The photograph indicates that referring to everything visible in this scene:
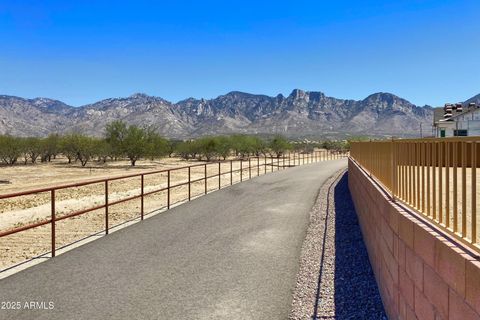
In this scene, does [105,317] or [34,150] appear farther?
[34,150]

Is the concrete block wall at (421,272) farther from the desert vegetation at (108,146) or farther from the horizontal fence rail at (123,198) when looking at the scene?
the desert vegetation at (108,146)

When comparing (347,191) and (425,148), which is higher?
(425,148)

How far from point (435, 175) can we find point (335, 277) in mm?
3438

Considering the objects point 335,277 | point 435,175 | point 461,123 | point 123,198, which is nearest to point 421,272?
point 435,175

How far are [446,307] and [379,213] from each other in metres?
3.66

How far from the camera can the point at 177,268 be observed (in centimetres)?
Answer: 779

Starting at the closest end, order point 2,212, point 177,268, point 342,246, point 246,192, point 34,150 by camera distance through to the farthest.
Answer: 1. point 177,268
2. point 342,246
3. point 2,212
4. point 246,192
5. point 34,150

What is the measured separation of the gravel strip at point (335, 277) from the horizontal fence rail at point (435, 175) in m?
1.48

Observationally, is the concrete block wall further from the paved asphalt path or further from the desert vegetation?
the desert vegetation

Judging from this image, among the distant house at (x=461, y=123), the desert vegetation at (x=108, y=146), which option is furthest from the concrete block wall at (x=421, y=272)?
the desert vegetation at (x=108, y=146)

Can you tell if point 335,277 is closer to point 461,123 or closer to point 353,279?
point 353,279

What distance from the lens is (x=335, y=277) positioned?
24.8 ft

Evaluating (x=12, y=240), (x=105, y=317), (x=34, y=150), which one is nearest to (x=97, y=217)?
(x=12, y=240)

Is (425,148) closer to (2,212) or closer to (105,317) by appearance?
(105,317)
